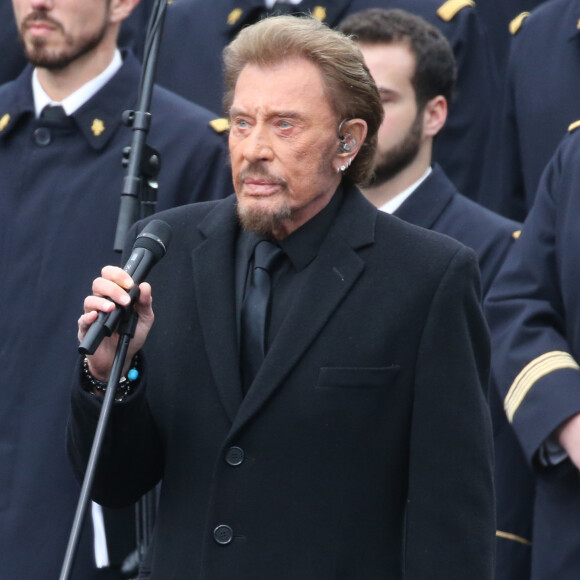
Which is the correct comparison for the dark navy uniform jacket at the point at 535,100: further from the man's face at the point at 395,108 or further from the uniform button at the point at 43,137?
the uniform button at the point at 43,137

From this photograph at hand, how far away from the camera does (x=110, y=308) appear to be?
2934 millimetres

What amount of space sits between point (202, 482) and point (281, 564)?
9.9 inches

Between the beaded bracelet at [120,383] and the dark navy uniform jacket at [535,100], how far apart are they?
2432 mm

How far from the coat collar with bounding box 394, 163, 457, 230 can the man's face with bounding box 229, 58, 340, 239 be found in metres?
1.53

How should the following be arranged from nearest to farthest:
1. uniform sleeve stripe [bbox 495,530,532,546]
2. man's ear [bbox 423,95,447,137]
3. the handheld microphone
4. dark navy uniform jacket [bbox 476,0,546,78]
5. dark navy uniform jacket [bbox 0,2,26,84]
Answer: the handheld microphone < uniform sleeve stripe [bbox 495,530,532,546] < man's ear [bbox 423,95,447,137] < dark navy uniform jacket [bbox 0,2,26,84] < dark navy uniform jacket [bbox 476,0,546,78]

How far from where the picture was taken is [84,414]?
10.9 feet

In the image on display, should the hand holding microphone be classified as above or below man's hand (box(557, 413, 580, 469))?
above

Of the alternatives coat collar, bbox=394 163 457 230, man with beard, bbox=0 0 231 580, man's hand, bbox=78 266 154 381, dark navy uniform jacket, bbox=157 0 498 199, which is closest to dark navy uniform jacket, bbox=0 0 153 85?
dark navy uniform jacket, bbox=157 0 498 199

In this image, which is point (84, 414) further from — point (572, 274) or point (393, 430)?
point (572, 274)

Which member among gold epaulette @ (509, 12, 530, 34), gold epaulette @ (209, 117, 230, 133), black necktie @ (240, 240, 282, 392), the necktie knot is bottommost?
black necktie @ (240, 240, 282, 392)

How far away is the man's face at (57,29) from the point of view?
190 inches

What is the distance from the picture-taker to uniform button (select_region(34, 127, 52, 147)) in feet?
15.9

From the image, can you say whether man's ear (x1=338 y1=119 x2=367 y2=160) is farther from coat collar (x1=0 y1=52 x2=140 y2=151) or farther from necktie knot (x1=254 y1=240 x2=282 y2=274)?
coat collar (x1=0 y1=52 x2=140 y2=151)

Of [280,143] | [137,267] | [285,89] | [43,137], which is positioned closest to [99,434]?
[137,267]
